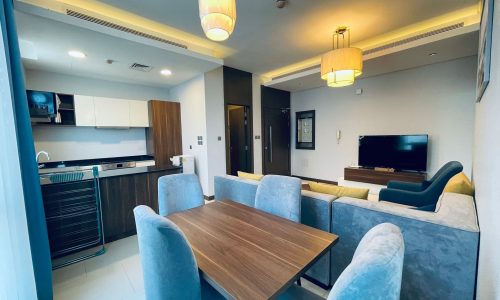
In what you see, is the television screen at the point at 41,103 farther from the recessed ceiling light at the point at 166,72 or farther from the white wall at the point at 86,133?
the recessed ceiling light at the point at 166,72

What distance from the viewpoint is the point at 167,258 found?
91 cm

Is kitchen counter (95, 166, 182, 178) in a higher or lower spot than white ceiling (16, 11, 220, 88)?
lower

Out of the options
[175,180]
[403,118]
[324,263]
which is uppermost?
[403,118]

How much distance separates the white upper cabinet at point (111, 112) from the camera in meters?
4.12

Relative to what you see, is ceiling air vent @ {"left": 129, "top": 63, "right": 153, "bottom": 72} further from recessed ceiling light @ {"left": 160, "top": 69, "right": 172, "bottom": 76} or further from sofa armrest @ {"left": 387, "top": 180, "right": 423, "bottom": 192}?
sofa armrest @ {"left": 387, "top": 180, "right": 423, "bottom": 192}

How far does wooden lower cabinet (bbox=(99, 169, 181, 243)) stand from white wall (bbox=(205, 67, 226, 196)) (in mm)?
1485

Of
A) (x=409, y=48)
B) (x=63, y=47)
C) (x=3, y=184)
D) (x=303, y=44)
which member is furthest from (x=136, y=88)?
(x=409, y=48)

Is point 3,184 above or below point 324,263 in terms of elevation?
above

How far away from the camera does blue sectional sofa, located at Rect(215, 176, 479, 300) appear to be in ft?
3.99

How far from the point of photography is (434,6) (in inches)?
102

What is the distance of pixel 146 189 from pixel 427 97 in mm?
5212

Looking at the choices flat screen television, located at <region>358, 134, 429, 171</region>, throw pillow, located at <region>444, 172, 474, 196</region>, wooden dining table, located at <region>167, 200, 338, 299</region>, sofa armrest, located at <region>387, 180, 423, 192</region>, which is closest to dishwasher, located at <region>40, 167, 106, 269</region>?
wooden dining table, located at <region>167, 200, 338, 299</region>

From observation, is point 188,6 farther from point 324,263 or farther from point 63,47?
point 324,263

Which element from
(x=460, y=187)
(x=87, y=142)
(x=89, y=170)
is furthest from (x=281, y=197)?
(x=87, y=142)
